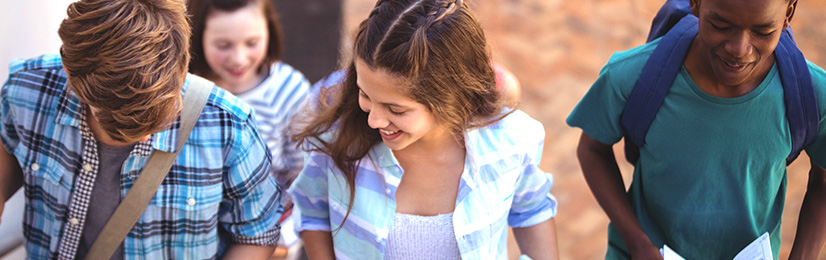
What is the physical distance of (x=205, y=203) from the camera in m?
1.87

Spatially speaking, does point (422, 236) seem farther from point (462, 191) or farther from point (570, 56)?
point (570, 56)

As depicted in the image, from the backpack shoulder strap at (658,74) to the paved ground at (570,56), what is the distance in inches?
118

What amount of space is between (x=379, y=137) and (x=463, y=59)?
0.33 m

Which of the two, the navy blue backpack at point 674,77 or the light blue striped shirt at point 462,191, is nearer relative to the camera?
the navy blue backpack at point 674,77

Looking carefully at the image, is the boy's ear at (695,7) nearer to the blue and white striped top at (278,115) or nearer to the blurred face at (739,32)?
the blurred face at (739,32)

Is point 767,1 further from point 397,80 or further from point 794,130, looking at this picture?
point 397,80

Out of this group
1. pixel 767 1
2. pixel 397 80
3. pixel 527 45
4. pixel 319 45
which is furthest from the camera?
pixel 527 45

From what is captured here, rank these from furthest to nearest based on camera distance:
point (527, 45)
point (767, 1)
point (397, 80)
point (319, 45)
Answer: point (527, 45)
point (319, 45)
point (397, 80)
point (767, 1)

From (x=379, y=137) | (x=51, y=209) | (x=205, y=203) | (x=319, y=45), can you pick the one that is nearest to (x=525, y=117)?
(x=379, y=137)

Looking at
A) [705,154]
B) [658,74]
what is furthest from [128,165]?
[705,154]

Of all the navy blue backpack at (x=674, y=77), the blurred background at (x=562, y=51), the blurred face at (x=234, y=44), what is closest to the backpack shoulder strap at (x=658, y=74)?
the navy blue backpack at (x=674, y=77)

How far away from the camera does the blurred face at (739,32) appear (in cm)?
157

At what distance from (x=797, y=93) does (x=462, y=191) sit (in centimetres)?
80

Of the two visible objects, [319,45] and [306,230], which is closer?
[306,230]
